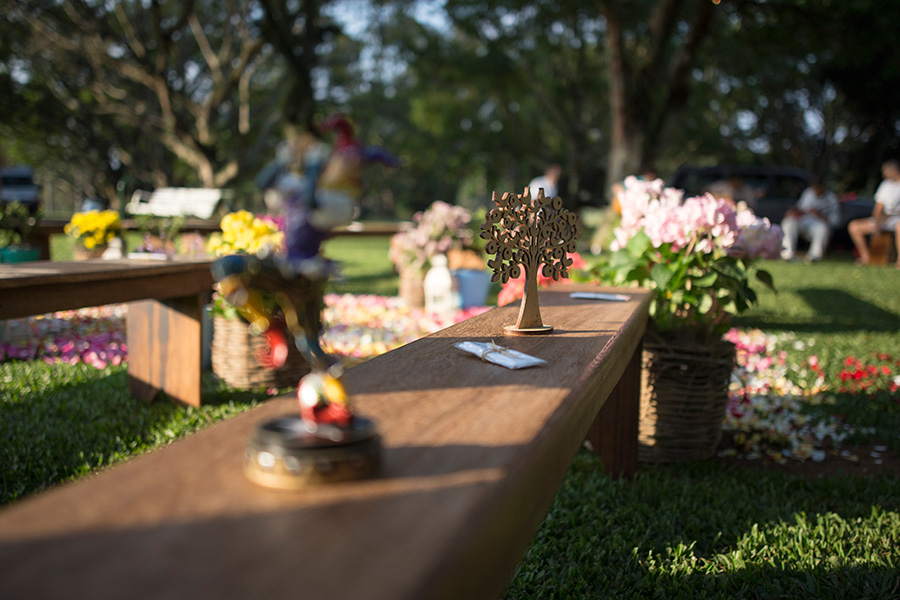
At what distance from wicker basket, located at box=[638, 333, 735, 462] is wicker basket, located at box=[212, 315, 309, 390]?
205 cm

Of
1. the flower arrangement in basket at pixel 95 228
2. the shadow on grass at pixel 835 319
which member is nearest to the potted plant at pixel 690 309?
the flower arrangement in basket at pixel 95 228

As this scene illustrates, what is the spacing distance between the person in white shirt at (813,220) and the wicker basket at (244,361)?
1225 centimetres

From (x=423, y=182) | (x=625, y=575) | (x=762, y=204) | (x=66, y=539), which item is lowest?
(x=625, y=575)

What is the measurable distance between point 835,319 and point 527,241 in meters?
6.65

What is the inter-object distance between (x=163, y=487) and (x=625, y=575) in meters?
1.85

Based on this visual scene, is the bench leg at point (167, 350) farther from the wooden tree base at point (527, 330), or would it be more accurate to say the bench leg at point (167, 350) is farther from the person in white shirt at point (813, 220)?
the person in white shirt at point (813, 220)

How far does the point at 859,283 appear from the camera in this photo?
33.2 ft

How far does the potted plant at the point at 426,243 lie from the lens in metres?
7.48

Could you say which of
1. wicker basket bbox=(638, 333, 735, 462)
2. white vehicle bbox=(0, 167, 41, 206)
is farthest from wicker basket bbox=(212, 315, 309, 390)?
white vehicle bbox=(0, 167, 41, 206)

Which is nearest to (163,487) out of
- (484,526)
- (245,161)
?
(484,526)

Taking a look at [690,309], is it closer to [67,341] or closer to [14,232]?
[14,232]

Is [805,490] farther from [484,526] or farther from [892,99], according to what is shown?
[892,99]

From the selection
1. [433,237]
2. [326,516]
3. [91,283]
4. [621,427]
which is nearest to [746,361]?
[621,427]

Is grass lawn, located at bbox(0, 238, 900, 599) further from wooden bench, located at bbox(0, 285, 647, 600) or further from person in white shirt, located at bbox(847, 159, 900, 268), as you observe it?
person in white shirt, located at bbox(847, 159, 900, 268)
